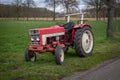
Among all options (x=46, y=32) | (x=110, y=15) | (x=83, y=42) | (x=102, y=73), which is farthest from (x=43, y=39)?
(x=110, y=15)

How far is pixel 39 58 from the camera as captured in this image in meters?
12.0

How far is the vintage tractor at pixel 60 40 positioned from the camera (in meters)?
10.6

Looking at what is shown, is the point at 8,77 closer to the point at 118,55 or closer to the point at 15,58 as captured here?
the point at 15,58

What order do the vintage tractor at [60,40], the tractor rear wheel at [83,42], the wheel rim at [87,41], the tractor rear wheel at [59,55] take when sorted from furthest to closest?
the wheel rim at [87,41], the tractor rear wheel at [83,42], the vintage tractor at [60,40], the tractor rear wheel at [59,55]

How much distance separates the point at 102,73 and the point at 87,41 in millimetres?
3669

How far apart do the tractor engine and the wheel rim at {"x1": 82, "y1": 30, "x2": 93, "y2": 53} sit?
138 centimetres

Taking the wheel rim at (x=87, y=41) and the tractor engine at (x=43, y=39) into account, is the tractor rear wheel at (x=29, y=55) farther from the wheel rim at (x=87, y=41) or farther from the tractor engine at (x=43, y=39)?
the wheel rim at (x=87, y=41)

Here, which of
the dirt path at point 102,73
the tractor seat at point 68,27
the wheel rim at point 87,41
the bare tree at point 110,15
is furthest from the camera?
the bare tree at point 110,15

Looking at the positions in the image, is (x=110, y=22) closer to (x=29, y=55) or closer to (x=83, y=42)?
(x=83, y=42)

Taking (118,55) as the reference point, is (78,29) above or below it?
above

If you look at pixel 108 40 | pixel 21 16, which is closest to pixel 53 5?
pixel 21 16

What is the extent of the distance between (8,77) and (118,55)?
616 cm

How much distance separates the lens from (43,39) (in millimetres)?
10688

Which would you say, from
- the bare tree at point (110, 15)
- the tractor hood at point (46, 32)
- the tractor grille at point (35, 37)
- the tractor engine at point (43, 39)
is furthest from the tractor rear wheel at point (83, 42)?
the bare tree at point (110, 15)
